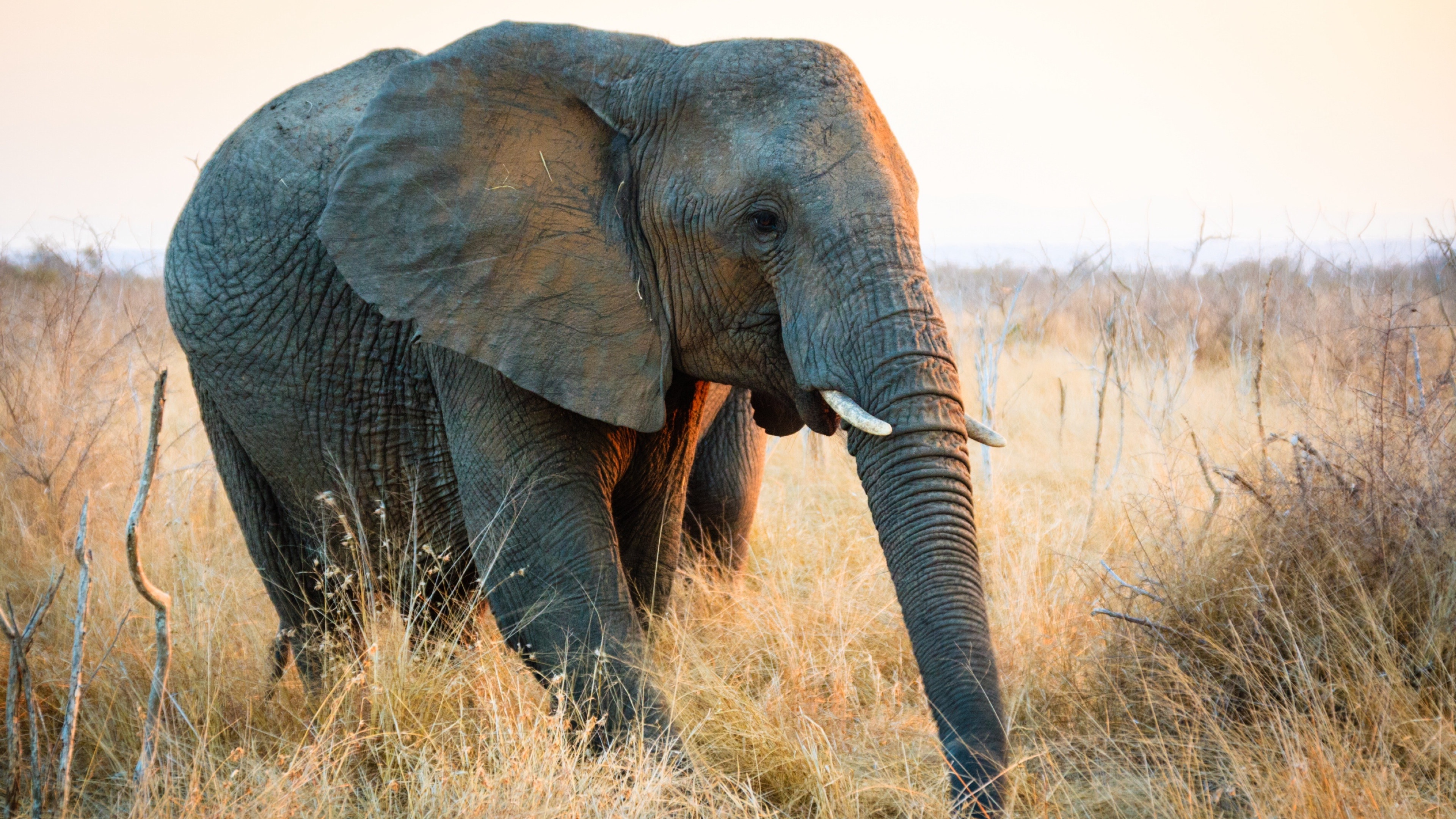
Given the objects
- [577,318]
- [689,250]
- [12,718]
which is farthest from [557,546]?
[12,718]

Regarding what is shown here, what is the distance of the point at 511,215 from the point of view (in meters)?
3.56

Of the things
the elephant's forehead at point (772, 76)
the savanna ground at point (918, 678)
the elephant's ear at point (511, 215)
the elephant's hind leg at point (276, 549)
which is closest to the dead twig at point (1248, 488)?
the savanna ground at point (918, 678)

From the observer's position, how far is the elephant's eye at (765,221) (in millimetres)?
3279

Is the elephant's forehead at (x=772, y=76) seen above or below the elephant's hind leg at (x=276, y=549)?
above

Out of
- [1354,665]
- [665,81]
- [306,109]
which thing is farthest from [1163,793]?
[306,109]

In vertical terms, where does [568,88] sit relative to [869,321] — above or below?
above

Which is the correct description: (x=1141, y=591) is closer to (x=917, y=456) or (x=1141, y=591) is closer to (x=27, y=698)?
(x=917, y=456)

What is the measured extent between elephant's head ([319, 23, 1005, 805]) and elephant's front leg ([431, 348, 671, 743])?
215 mm

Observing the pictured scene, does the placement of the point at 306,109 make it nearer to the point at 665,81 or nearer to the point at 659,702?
the point at 665,81

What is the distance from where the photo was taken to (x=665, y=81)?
3484 millimetres

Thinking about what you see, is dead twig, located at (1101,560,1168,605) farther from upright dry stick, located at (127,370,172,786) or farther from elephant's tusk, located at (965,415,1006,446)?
upright dry stick, located at (127,370,172,786)

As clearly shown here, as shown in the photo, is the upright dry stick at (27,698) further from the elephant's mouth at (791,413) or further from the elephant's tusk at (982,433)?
the elephant's tusk at (982,433)

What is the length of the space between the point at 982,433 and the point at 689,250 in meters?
0.99

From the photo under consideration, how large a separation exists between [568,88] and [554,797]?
207cm
